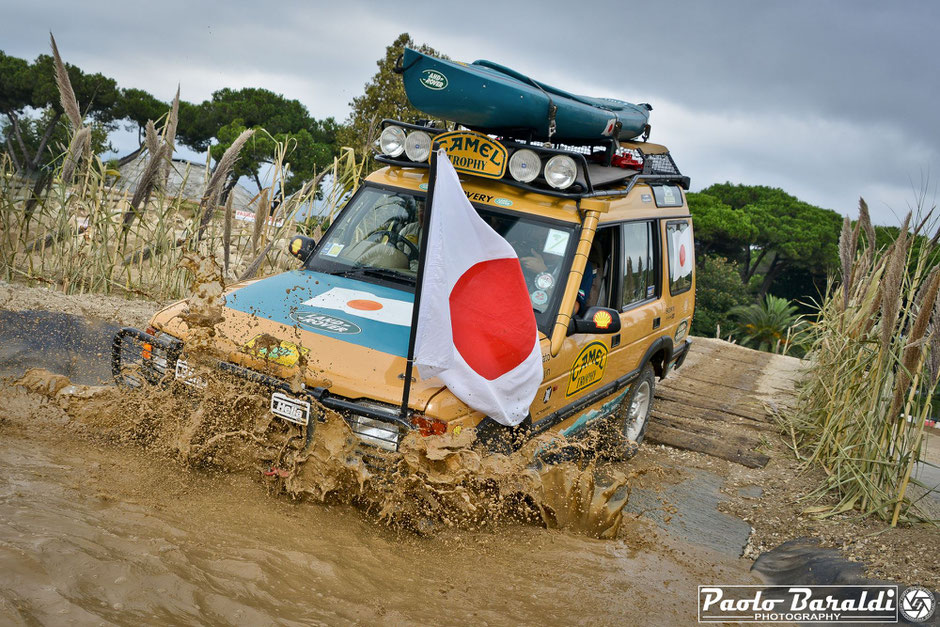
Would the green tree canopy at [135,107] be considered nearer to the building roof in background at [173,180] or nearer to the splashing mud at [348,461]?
the building roof in background at [173,180]

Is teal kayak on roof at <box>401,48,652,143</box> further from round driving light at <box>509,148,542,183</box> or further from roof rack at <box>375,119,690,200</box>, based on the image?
round driving light at <box>509,148,542,183</box>

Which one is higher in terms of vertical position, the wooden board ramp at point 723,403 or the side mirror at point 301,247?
the side mirror at point 301,247

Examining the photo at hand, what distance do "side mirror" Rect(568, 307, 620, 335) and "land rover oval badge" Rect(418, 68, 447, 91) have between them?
5.74ft

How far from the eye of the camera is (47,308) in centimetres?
713

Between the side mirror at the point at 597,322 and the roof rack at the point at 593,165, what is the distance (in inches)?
31.4

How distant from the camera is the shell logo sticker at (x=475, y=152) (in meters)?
5.30

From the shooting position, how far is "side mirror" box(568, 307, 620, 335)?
194 inches

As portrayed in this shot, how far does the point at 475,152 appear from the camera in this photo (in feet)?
17.5

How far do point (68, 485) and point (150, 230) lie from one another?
15.2 feet

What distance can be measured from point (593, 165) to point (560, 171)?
132cm

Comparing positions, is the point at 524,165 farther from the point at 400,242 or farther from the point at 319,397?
the point at 319,397

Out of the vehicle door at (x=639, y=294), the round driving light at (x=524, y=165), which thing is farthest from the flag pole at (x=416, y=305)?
the vehicle door at (x=639, y=294)

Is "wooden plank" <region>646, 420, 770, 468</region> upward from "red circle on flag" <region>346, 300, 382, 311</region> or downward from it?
downward

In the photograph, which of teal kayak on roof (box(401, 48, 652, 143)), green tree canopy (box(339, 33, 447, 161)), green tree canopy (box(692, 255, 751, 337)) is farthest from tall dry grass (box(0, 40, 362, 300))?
green tree canopy (box(692, 255, 751, 337))
